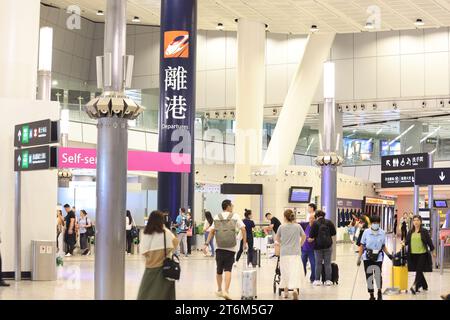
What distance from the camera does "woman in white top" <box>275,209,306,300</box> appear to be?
1301 cm

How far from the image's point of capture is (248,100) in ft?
103

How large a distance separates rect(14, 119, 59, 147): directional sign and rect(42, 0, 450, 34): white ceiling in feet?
51.3

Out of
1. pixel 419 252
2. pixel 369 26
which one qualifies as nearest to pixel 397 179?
pixel 419 252

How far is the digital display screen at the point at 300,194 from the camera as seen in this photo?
32906mm

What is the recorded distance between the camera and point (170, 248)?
31.1 ft

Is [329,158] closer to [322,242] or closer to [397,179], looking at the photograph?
[397,179]

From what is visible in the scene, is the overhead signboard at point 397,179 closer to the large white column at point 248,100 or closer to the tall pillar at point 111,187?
the tall pillar at point 111,187

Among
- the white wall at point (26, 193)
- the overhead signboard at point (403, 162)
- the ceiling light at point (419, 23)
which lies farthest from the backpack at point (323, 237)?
the ceiling light at point (419, 23)

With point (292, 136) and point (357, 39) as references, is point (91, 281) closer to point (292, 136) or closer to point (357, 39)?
point (292, 136)

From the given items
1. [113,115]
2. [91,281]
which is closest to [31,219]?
[91,281]

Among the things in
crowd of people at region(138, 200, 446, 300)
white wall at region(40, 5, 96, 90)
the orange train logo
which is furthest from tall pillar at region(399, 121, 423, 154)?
crowd of people at region(138, 200, 446, 300)

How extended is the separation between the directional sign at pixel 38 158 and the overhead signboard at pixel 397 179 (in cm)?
924

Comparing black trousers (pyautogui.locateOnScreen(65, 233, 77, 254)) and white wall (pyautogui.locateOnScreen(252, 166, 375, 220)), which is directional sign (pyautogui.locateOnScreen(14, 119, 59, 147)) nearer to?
black trousers (pyautogui.locateOnScreen(65, 233, 77, 254))

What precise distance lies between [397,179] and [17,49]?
996 centimetres
